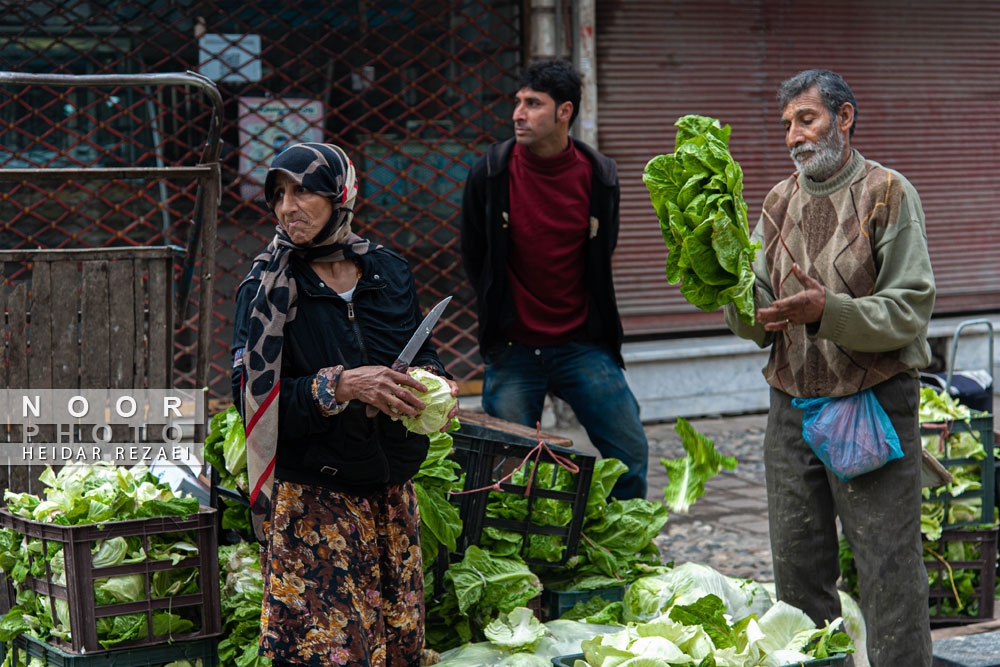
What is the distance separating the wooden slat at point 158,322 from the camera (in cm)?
396

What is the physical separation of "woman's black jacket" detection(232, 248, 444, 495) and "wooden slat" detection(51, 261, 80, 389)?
1.21 meters

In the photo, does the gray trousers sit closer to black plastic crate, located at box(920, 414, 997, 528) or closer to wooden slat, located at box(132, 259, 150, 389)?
black plastic crate, located at box(920, 414, 997, 528)

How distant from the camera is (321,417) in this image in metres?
2.79

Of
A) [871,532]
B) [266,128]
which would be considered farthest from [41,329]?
[266,128]

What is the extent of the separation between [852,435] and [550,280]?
1.68 m

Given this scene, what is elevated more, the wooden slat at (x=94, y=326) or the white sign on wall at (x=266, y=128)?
the white sign on wall at (x=266, y=128)

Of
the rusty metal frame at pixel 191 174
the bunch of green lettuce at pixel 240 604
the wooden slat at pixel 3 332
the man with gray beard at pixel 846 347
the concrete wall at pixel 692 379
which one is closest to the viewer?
the man with gray beard at pixel 846 347

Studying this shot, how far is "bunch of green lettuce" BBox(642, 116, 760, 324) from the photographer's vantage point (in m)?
3.08

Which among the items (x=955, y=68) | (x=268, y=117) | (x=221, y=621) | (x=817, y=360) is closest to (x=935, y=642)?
(x=817, y=360)

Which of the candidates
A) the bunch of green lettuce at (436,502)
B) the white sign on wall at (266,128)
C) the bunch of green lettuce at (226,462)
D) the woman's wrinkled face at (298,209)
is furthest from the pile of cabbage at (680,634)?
the white sign on wall at (266,128)

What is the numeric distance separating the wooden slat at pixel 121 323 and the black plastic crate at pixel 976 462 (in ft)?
9.92

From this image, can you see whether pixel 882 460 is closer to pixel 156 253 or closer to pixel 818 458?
pixel 818 458

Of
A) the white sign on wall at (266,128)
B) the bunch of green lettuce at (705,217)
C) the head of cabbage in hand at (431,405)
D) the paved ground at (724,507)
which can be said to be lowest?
the paved ground at (724,507)

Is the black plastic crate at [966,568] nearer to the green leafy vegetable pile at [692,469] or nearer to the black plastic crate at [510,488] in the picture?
the green leafy vegetable pile at [692,469]
